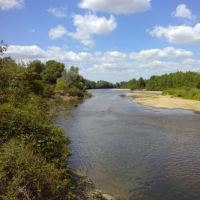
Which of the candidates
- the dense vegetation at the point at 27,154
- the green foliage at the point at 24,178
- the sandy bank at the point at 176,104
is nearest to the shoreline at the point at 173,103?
the sandy bank at the point at 176,104

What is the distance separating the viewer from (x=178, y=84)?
99.8 m

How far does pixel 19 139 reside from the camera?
8.29m

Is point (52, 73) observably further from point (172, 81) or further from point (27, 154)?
point (27, 154)

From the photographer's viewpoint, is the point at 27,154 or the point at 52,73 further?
the point at 52,73

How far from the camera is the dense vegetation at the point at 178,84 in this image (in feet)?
201

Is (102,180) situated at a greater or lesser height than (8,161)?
lesser

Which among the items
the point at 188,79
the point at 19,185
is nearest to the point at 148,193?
the point at 19,185

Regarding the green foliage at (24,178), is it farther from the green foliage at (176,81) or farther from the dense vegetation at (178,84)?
the green foliage at (176,81)

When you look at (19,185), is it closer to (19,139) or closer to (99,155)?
(19,139)

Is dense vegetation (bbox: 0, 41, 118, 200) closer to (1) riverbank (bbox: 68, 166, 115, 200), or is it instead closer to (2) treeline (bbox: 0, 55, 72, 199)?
(2) treeline (bbox: 0, 55, 72, 199)

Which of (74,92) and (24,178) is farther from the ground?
(74,92)

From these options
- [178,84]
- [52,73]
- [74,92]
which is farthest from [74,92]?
[178,84]

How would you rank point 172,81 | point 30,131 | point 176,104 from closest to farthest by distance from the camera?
point 30,131
point 176,104
point 172,81

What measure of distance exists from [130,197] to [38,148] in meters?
4.59
